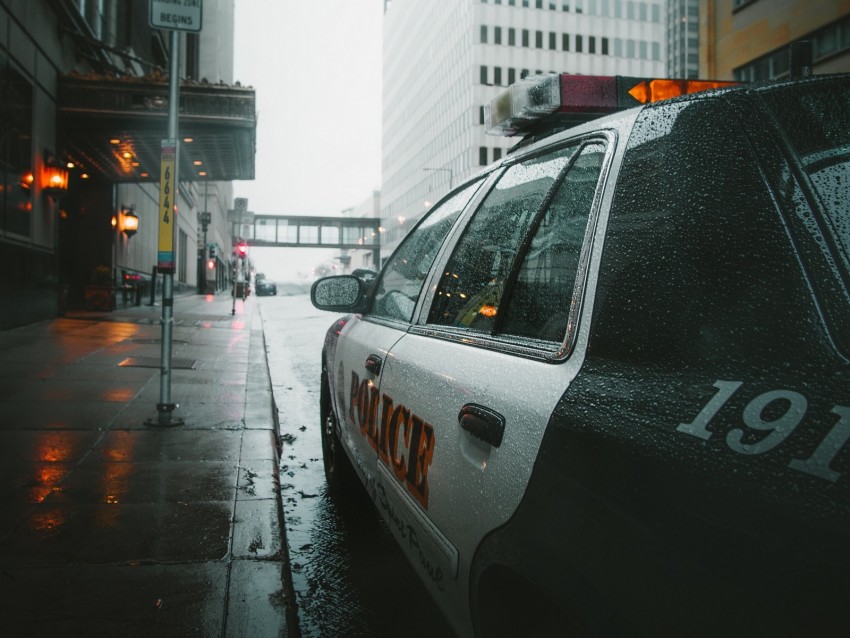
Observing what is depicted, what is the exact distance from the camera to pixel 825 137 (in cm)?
132

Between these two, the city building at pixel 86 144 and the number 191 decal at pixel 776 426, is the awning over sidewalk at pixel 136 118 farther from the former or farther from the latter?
the number 191 decal at pixel 776 426

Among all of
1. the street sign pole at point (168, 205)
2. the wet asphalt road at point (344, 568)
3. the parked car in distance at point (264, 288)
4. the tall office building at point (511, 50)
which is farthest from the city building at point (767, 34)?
the parked car in distance at point (264, 288)

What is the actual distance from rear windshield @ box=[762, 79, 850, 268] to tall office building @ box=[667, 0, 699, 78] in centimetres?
14252

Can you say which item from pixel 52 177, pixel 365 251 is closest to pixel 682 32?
pixel 365 251

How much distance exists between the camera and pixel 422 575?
7.29 ft

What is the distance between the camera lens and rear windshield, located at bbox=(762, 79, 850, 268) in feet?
3.93

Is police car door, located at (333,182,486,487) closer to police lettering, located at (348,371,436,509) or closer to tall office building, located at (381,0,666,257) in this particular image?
police lettering, located at (348,371,436,509)

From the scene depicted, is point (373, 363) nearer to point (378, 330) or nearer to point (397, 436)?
point (378, 330)

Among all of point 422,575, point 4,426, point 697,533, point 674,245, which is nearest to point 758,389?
point 697,533

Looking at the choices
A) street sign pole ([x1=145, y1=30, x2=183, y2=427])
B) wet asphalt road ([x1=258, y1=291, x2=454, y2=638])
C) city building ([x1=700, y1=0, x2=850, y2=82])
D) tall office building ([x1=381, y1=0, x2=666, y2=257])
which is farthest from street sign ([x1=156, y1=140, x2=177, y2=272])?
tall office building ([x1=381, y1=0, x2=666, y2=257])

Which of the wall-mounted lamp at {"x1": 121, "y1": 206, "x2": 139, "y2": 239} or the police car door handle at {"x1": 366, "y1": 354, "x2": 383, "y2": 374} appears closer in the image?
the police car door handle at {"x1": 366, "y1": 354, "x2": 383, "y2": 374}

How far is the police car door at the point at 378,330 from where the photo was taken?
2980mm

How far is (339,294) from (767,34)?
24.7 metres

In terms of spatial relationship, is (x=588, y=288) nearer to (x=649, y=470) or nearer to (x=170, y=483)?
(x=649, y=470)
